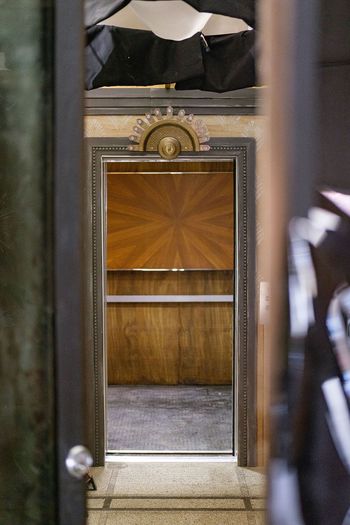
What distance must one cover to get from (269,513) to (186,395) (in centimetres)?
615

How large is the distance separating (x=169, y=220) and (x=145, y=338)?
60.1 inches

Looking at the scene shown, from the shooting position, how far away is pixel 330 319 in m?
1.38

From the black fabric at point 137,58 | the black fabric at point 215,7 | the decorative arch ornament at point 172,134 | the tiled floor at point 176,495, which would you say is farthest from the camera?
the decorative arch ornament at point 172,134

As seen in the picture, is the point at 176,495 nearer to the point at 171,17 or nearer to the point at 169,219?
the point at 171,17

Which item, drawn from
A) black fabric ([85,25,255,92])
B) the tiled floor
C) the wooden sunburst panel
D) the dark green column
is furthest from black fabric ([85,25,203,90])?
the wooden sunburst panel

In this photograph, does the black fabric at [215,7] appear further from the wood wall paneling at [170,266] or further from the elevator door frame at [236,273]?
the wood wall paneling at [170,266]

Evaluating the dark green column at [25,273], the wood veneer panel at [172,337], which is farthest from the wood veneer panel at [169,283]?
the dark green column at [25,273]

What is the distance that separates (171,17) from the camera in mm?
2826

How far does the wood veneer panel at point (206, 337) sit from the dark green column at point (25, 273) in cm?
629

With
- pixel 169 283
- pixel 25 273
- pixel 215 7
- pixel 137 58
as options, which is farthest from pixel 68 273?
pixel 169 283

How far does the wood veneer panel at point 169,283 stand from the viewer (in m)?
7.81

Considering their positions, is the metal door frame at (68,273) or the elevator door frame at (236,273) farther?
the elevator door frame at (236,273)

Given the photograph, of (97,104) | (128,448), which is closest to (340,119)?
(97,104)

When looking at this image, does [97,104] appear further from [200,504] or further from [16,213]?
[16,213]
